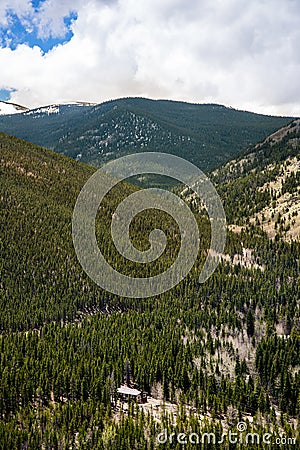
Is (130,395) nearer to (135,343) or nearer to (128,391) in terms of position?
(128,391)

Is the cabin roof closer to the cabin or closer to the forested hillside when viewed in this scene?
the cabin

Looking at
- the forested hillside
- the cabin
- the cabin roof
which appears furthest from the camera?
the cabin

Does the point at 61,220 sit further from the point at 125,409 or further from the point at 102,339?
the point at 125,409

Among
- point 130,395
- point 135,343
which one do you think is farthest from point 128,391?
point 135,343

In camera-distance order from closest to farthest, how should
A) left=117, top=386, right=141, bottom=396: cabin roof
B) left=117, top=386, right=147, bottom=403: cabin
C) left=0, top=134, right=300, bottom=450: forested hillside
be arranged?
left=0, top=134, right=300, bottom=450: forested hillside, left=117, top=386, right=141, bottom=396: cabin roof, left=117, top=386, right=147, bottom=403: cabin

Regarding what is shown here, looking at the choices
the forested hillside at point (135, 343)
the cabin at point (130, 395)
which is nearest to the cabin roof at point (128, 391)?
the cabin at point (130, 395)

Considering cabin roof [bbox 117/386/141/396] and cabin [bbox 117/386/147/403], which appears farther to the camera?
cabin [bbox 117/386/147/403]

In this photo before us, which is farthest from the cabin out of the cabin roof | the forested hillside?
the forested hillside
